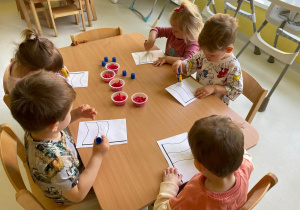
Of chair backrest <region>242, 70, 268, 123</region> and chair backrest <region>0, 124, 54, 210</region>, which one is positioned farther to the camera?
chair backrest <region>242, 70, 268, 123</region>

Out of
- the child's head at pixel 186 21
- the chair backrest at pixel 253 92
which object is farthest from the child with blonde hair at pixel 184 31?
the chair backrest at pixel 253 92

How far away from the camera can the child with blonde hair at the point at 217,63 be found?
1.17 metres

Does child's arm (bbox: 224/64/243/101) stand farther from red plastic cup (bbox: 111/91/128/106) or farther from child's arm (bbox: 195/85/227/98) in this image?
red plastic cup (bbox: 111/91/128/106)

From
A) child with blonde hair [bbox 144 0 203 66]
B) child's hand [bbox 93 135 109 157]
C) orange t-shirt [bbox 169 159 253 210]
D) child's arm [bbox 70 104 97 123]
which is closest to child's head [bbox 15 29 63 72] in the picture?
child's arm [bbox 70 104 97 123]

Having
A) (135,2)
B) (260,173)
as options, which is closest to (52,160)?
(260,173)

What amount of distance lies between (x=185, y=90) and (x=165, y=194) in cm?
67

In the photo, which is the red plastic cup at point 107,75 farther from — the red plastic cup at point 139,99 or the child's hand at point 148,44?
the child's hand at point 148,44

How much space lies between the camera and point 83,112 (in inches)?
43.7

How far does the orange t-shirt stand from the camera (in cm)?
72

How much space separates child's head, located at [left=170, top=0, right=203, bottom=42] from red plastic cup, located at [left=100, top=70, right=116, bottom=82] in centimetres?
57

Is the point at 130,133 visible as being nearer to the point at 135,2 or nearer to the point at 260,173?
the point at 260,173

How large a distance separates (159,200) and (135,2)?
4292 millimetres

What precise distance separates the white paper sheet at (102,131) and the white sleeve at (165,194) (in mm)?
286

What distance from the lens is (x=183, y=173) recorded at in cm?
91
